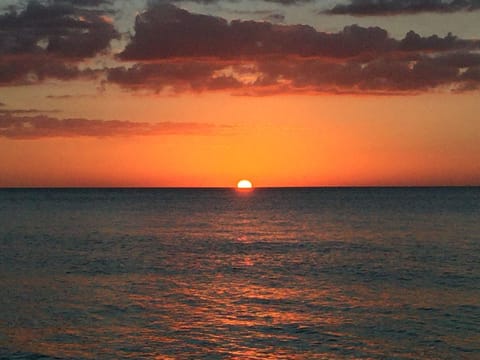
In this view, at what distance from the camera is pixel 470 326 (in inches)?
1171

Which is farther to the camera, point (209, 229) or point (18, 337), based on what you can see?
point (209, 229)

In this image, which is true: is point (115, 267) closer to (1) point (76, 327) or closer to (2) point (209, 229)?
(1) point (76, 327)

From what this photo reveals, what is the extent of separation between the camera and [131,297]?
37438 millimetres

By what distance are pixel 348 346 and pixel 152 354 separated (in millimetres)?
8353

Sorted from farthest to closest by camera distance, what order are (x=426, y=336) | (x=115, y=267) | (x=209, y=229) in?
(x=209, y=229)
(x=115, y=267)
(x=426, y=336)

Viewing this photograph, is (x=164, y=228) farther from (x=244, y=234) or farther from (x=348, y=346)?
(x=348, y=346)

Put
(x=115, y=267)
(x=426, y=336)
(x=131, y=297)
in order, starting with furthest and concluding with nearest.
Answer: (x=115, y=267)
(x=131, y=297)
(x=426, y=336)

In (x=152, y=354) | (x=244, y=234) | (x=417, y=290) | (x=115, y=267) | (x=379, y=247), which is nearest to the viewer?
(x=152, y=354)

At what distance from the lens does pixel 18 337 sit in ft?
93.4

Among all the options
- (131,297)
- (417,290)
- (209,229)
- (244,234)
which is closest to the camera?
(131,297)

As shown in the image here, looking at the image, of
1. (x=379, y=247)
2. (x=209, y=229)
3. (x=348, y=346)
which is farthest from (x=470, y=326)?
(x=209, y=229)

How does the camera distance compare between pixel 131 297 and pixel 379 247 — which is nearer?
pixel 131 297

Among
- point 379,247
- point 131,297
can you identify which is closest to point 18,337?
point 131,297

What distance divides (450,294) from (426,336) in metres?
10.2
